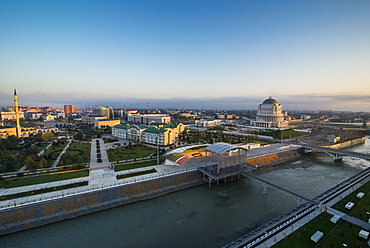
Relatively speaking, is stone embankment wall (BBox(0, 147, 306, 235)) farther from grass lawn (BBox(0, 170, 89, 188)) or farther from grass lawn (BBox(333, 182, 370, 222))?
grass lawn (BBox(333, 182, 370, 222))

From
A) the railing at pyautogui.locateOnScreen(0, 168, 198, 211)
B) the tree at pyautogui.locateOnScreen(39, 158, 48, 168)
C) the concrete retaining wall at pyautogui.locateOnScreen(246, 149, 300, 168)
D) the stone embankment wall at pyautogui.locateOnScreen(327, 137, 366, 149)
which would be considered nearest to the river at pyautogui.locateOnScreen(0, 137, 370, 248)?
the railing at pyautogui.locateOnScreen(0, 168, 198, 211)

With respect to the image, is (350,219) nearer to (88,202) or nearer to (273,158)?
(273,158)

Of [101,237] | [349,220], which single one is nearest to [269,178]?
[349,220]

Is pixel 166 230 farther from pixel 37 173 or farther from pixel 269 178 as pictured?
pixel 37 173

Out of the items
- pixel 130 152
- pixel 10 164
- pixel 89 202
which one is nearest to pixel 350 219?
pixel 89 202

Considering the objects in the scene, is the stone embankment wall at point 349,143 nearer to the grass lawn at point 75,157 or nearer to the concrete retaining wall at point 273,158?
the concrete retaining wall at point 273,158

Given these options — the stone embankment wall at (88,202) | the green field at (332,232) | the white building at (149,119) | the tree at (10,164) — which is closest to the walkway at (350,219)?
the green field at (332,232)
